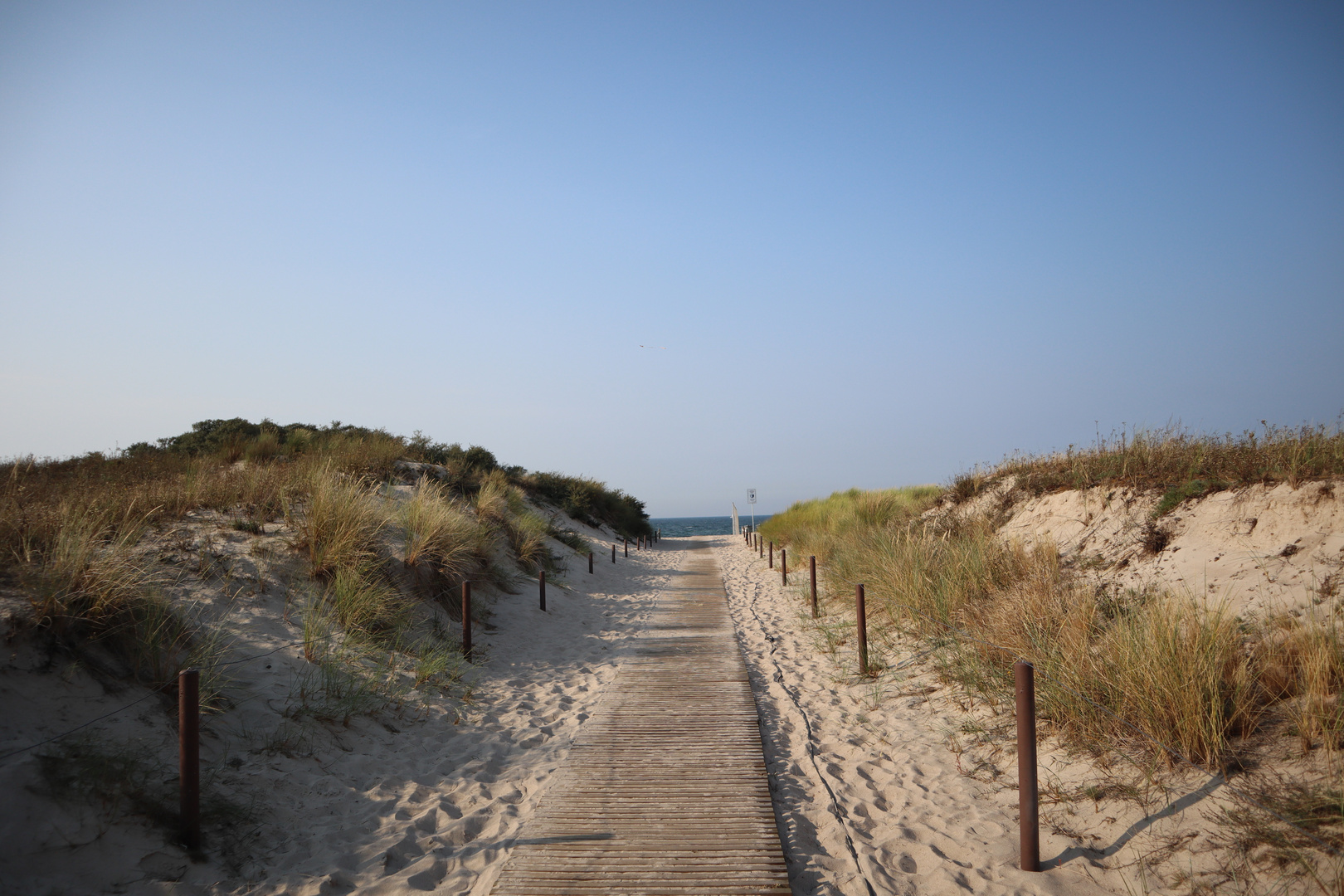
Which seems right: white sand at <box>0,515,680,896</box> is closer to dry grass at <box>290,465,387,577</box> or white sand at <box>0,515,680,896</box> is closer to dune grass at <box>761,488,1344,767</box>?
dry grass at <box>290,465,387,577</box>

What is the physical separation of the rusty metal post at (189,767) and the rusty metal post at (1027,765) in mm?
4544

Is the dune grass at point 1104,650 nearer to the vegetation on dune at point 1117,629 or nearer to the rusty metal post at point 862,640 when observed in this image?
the vegetation on dune at point 1117,629

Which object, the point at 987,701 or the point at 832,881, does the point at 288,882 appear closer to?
the point at 832,881

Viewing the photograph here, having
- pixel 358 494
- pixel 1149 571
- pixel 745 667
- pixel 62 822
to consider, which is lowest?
pixel 745 667

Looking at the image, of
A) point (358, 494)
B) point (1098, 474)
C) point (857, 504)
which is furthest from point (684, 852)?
point (857, 504)

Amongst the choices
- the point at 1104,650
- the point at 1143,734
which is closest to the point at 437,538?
the point at 1104,650

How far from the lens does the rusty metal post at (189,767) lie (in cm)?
347

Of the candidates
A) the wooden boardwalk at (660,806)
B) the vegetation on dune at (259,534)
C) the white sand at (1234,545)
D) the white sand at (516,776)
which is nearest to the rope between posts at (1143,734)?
the white sand at (516,776)

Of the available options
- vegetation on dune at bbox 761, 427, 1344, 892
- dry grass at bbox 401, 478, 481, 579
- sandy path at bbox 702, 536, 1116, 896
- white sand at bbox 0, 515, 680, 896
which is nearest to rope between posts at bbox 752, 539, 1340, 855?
vegetation on dune at bbox 761, 427, 1344, 892

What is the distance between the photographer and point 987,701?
5.66 meters

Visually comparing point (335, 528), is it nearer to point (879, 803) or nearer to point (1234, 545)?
point (879, 803)

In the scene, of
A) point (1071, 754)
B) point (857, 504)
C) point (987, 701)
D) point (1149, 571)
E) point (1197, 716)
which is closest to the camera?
point (1197, 716)

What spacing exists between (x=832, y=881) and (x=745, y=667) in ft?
14.2

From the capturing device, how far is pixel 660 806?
4.26 m
